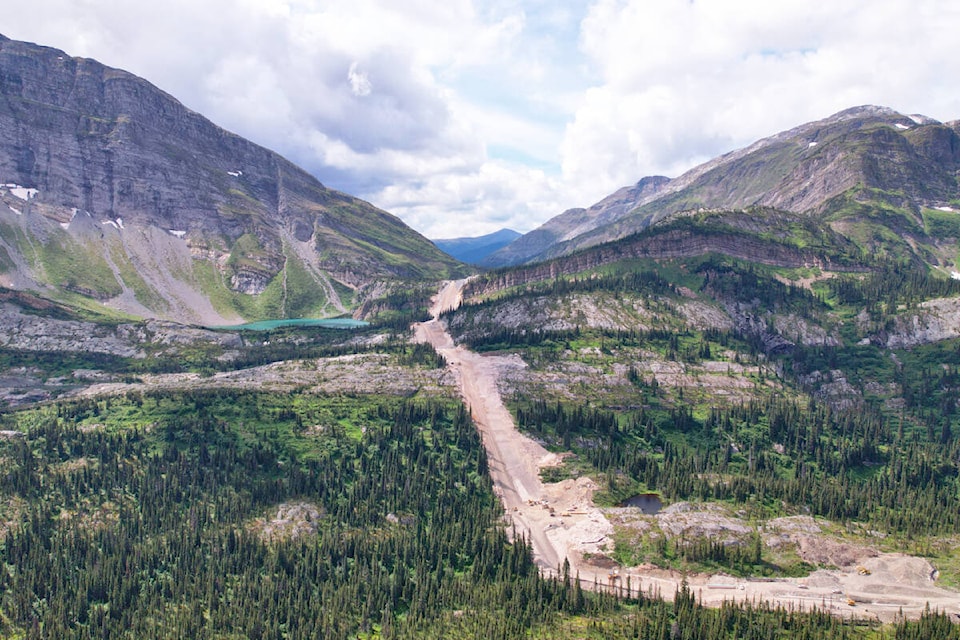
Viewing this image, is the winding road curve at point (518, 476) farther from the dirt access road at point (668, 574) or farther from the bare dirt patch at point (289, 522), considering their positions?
the bare dirt patch at point (289, 522)

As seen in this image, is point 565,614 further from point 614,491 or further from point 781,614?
point 614,491

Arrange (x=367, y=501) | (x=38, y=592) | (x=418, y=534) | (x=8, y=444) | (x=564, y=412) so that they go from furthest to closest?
1. (x=564, y=412)
2. (x=8, y=444)
3. (x=367, y=501)
4. (x=418, y=534)
5. (x=38, y=592)

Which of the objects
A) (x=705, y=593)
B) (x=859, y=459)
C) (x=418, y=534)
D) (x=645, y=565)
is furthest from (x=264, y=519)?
(x=859, y=459)

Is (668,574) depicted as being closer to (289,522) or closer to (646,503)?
(646,503)

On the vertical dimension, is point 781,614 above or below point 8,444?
below

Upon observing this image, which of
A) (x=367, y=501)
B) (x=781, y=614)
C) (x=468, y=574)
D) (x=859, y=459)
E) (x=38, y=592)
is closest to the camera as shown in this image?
(x=781, y=614)

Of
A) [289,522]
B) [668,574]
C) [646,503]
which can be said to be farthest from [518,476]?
[289,522]

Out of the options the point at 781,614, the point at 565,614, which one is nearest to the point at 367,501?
the point at 565,614

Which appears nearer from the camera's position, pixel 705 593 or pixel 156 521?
pixel 705 593

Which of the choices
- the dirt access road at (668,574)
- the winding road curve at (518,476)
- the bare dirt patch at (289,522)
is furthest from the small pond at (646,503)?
the bare dirt patch at (289,522)
